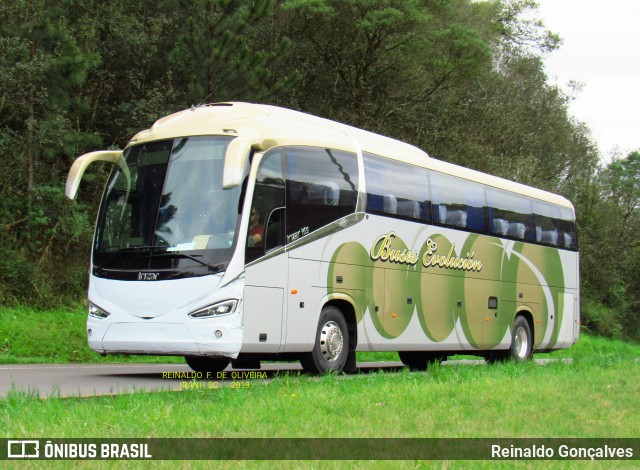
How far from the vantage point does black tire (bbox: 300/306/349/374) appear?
13523 mm

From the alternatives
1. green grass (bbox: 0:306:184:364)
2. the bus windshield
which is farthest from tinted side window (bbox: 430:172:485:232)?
green grass (bbox: 0:306:184:364)

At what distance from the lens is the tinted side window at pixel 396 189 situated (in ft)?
49.3

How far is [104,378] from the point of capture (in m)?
13.4

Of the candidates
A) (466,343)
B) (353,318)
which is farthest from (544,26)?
(353,318)

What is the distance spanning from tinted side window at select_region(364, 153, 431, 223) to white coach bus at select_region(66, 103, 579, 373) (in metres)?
0.04

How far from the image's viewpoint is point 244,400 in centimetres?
911

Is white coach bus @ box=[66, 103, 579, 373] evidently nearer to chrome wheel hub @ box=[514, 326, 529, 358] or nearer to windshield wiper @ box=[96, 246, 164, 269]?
windshield wiper @ box=[96, 246, 164, 269]

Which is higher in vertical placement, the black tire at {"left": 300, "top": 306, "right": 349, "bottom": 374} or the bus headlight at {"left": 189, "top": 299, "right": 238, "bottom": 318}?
the bus headlight at {"left": 189, "top": 299, "right": 238, "bottom": 318}

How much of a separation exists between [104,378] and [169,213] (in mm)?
2759

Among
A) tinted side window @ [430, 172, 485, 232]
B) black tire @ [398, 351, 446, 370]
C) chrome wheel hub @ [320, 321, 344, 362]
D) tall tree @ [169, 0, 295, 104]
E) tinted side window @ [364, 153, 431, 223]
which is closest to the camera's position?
chrome wheel hub @ [320, 321, 344, 362]

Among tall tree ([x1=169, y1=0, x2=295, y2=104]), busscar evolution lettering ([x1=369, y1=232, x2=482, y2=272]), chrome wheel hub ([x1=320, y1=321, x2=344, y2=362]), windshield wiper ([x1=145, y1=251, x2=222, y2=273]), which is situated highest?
tall tree ([x1=169, y1=0, x2=295, y2=104])

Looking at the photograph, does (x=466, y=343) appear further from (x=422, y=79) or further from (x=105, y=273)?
(x=422, y=79)

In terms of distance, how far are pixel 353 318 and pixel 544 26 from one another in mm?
41326

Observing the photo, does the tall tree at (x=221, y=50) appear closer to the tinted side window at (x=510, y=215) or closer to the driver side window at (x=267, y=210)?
the tinted side window at (x=510, y=215)
